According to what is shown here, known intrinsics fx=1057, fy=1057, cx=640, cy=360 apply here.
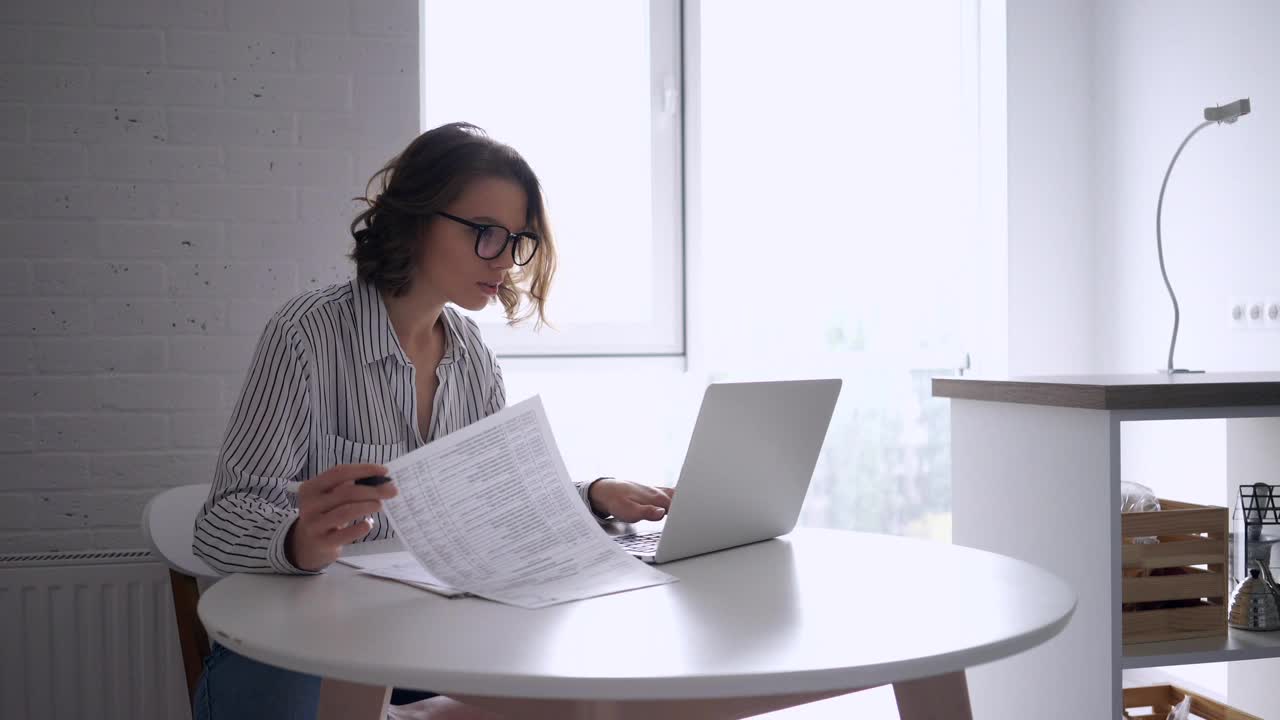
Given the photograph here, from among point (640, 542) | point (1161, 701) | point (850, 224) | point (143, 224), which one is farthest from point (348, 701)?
point (850, 224)

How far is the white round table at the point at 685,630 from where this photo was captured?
752mm

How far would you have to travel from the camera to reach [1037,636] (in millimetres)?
862

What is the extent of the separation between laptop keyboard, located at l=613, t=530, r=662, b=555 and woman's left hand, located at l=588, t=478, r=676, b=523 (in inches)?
1.8

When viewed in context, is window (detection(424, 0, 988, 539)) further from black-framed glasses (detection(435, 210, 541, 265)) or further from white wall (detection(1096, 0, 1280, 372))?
black-framed glasses (detection(435, 210, 541, 265))

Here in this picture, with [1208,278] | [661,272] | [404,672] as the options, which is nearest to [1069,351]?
[1208,278]

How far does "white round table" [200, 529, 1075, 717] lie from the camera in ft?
2.47

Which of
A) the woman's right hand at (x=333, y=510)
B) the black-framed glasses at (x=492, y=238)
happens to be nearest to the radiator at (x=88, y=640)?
the black-framed glasses at (x=492, y=238)

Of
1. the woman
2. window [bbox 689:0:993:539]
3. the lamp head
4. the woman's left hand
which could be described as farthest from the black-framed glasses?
window [bbox 689:0:993:539]

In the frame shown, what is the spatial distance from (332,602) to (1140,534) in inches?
55.1

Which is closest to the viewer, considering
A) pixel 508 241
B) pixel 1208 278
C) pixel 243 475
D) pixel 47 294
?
pixel 243 475

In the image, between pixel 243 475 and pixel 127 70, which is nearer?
pixel 243 475

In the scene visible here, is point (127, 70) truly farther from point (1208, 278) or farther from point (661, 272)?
point (1208, 278)

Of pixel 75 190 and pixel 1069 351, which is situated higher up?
pixel 75 190

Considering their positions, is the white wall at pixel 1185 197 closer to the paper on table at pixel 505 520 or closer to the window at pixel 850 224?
the window at pixel 850 224
